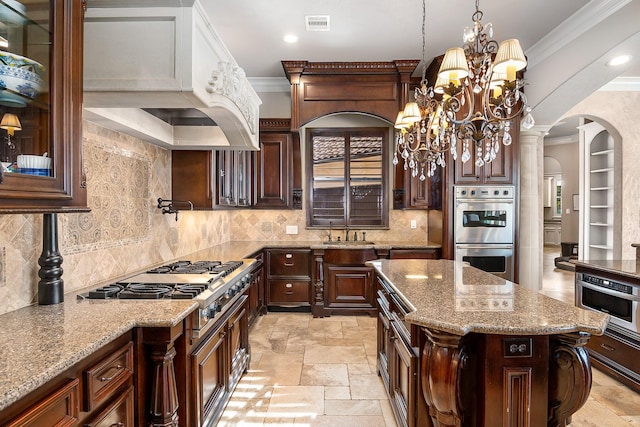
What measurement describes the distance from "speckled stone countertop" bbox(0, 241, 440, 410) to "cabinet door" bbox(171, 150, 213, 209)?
1.38 meters

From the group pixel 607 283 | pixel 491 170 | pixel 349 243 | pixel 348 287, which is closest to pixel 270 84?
pixel 349 243

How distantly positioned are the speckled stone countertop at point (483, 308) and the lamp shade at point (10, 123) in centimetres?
163

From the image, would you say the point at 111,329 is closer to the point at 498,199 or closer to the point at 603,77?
the point at 498,199

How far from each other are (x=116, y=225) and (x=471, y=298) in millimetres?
2307

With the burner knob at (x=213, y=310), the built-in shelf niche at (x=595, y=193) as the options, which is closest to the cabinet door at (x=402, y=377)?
the burner knob at (x=213, y=310)

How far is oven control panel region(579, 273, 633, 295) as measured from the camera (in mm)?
2667

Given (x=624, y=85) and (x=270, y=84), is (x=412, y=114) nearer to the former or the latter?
(x=270, y=84)

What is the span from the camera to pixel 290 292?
4.61 metres

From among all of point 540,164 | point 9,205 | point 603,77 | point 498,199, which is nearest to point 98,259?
point 9,205

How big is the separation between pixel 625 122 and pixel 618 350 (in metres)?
3.89

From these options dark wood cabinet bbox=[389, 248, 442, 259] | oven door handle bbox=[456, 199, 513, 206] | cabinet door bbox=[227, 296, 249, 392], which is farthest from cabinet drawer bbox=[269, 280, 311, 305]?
oven door handle bbox=[456, 199, 513, 206]

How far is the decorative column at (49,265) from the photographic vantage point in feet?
5.63

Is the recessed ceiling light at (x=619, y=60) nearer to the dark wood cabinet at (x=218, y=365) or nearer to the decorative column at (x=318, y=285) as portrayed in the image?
the decorative column at (x=318, y=285)

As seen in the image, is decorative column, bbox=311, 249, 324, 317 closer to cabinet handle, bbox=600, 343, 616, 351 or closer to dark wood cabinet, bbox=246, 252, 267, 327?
dark wood cabinet, bbox=246, 252, 267, 327
